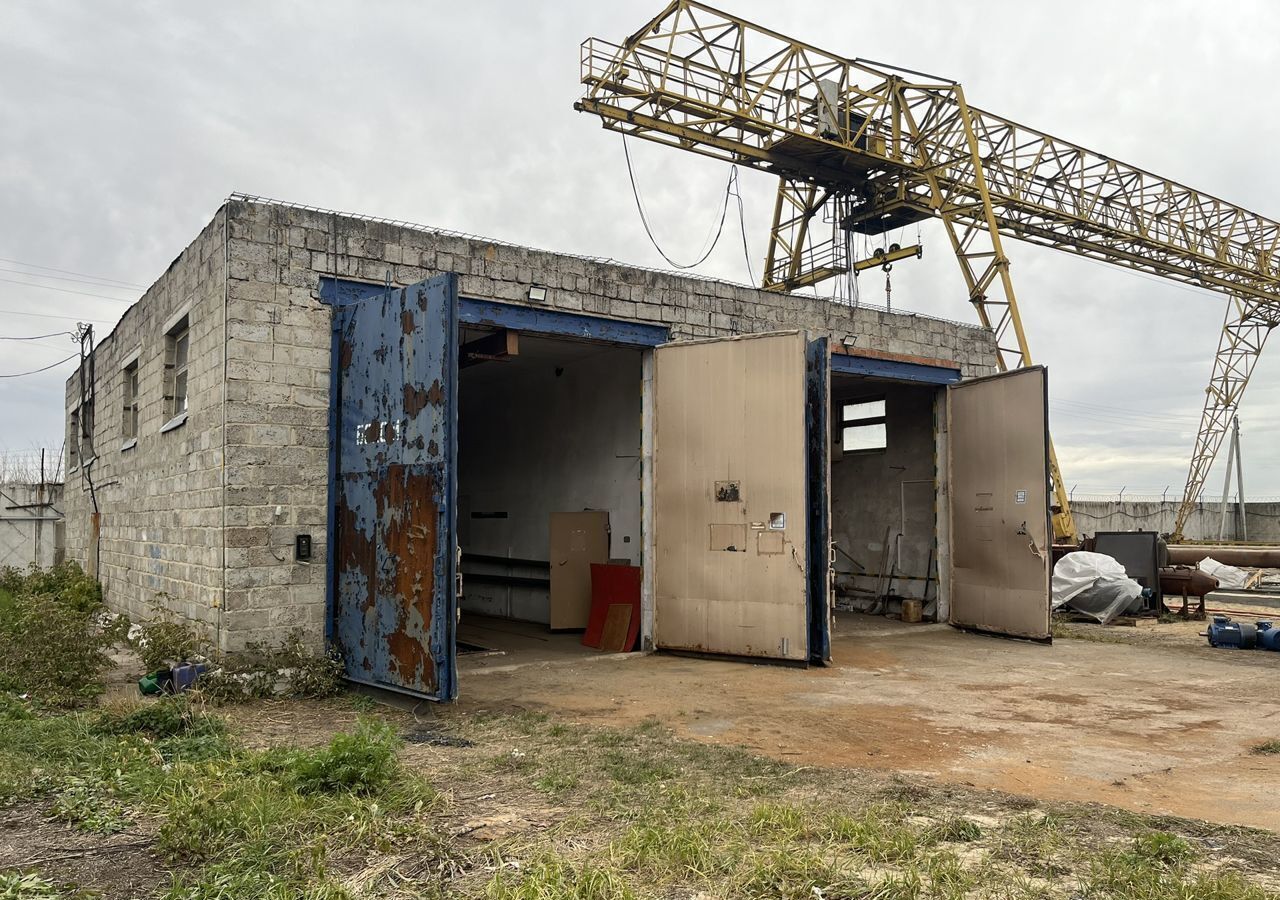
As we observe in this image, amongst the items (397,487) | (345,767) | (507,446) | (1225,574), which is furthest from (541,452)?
(1225,574)

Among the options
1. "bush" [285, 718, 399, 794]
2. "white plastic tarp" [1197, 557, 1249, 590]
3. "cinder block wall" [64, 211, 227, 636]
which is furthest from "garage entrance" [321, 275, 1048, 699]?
"white plastic tarp" [1197, 557, 1249, 590]

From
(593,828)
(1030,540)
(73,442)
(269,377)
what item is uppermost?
(73,442)

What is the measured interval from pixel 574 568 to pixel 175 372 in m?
4.95

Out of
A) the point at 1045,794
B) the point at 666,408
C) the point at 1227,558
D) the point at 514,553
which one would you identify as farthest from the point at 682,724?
the point at 1227,558

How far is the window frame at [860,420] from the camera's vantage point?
525 inches

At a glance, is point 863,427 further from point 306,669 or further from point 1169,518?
point 1169,518

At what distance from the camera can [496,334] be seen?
8891 mm

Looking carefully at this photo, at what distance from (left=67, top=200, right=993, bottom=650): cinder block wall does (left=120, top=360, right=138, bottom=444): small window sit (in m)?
2.26

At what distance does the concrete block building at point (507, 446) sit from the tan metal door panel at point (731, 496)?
2cm

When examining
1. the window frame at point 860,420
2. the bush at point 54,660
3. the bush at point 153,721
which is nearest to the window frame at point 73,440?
the bush at point 54,660

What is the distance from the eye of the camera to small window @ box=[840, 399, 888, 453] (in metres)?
13.4

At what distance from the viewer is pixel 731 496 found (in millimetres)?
9016

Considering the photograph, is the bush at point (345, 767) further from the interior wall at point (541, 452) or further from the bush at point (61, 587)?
the bush at point (61, 587)

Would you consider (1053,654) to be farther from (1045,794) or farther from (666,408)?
(1045,794)
